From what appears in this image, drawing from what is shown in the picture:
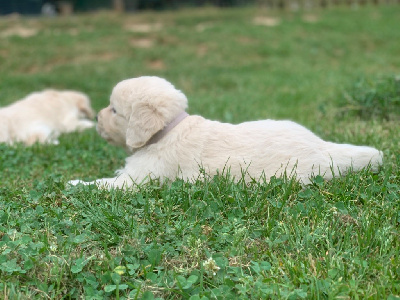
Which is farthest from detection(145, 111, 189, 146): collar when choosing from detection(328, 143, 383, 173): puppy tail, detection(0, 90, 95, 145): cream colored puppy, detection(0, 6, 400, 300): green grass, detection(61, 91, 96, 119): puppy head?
detection(61, 91, 96, 119): puppy head

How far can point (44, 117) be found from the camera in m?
6.82

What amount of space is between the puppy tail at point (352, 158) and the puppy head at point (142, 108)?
121cm

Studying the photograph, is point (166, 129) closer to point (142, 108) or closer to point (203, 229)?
point (142, 108)

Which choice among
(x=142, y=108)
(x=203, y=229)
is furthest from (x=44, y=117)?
(x=203, y=229)

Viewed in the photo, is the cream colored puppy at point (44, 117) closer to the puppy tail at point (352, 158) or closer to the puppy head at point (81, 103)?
the puppy head at point (81, 103)

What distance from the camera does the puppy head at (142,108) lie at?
3.71 m

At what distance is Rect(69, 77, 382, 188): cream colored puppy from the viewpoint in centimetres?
347

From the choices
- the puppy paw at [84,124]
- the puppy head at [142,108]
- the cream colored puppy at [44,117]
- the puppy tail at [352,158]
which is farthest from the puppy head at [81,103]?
the puppy tail at [352,158]

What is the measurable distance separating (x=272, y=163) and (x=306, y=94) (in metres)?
4.89

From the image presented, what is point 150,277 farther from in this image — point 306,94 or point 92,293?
point 306,94

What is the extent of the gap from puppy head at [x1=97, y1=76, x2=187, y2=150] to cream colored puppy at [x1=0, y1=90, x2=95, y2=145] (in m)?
1.85

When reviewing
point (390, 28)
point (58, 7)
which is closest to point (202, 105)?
point (390, 28)

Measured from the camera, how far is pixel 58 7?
20016 mm

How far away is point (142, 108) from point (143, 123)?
4.8 inches
